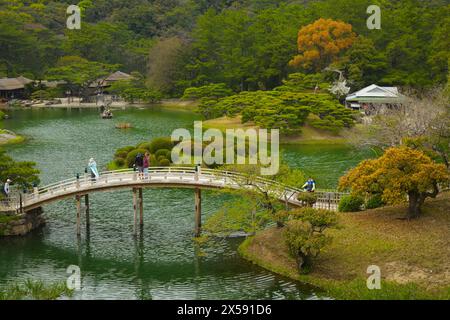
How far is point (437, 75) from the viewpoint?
226 feet

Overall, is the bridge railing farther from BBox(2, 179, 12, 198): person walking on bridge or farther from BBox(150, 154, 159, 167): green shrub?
BBox(150, 154, 159, 167): green shrub

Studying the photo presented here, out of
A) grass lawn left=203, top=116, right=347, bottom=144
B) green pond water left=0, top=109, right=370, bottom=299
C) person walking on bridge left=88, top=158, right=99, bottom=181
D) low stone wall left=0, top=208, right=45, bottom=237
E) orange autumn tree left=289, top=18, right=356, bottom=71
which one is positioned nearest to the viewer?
green pond water left=0, top=109, right=370, bottom=299

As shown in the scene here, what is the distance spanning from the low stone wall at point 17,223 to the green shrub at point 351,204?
14478 millimetres

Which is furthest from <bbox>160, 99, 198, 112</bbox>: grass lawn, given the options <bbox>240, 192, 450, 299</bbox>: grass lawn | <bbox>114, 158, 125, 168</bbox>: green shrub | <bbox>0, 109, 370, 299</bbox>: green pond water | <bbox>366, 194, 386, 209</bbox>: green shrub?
<bbox>240, 192, 450, 299</bbox>: grass lawn

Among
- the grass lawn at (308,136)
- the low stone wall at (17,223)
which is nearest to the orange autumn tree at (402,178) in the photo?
the low stone wall at (17,223)

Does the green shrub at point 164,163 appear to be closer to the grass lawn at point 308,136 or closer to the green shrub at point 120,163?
the green shrub at point 120,163

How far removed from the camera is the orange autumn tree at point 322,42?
2975 inches

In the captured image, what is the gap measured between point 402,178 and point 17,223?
1748cm

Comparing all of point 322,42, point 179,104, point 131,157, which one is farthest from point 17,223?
point 179,104

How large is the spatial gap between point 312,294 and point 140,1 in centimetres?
10239

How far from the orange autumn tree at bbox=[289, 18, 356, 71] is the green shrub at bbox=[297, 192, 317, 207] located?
45.3 m

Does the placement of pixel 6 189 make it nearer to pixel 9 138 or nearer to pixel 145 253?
pixel 145 253

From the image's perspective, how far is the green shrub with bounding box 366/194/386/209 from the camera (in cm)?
3297

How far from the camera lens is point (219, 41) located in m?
89.9
